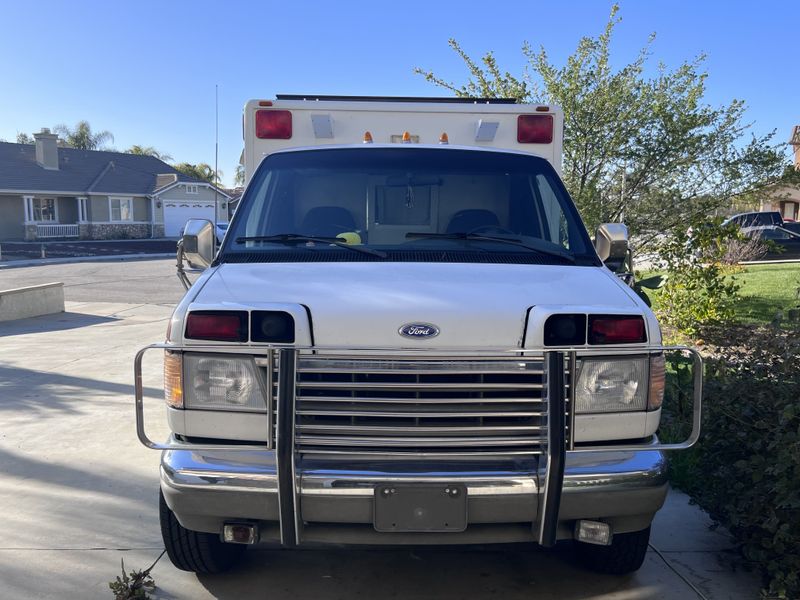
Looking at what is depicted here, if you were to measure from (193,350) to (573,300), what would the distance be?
1.58 metres

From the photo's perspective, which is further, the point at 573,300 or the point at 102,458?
the point at 102,458

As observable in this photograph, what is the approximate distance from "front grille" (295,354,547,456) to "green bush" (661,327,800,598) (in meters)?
1.25

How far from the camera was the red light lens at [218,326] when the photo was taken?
297 cm

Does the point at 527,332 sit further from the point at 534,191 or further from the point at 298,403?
the point at 534,191

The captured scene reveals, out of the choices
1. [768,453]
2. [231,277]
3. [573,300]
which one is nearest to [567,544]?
[768,453]

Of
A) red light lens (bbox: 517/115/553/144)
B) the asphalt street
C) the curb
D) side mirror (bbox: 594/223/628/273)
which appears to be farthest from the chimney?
side mirror (bbox: 594/223/628/273)

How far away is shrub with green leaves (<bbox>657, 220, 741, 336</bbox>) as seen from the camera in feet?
28.0

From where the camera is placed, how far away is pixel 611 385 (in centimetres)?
Result: 306

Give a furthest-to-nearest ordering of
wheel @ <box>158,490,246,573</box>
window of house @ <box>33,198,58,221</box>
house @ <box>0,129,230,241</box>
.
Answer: window of house @ <box>33,198,58,221</box>
house @ <box>0,129,230,241</box>
wheel @ <box>158,490,246,573</box>

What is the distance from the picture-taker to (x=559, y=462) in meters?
2.88

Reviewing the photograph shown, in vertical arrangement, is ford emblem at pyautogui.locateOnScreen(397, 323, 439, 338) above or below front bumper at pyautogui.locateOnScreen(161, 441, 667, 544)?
above

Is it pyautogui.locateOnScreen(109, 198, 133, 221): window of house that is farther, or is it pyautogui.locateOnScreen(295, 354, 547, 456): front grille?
pyautogui.locateOnScreen(109, 198, 133, 221): window of house

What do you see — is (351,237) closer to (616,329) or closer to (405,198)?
(405,198)

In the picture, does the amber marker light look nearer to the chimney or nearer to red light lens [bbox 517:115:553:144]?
red light lens [bbox 517:115:553:144]
